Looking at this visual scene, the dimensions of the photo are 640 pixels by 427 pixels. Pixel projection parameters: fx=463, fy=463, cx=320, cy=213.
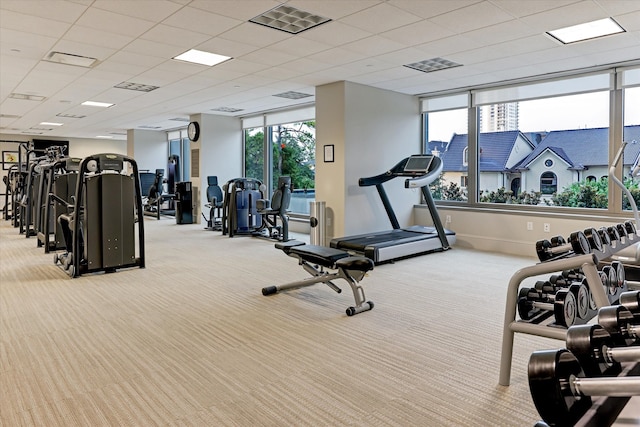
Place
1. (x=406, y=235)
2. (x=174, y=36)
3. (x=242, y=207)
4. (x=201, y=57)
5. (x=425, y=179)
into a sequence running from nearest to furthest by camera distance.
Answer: (x=174, y=36) → (x=201, y=57) → (x=425, y=179) → (x=406, y=235) → (x=242, y=207)

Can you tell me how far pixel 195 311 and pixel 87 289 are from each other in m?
1.54

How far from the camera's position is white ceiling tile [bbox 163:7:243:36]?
4082 mm

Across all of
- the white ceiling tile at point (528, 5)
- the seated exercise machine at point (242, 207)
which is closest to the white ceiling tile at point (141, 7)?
the white ceiling tile at point (528, 5)

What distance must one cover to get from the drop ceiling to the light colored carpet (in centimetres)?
259

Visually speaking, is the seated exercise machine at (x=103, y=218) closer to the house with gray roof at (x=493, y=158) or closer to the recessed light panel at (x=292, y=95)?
the recessed light panel at (x=292, y=95)

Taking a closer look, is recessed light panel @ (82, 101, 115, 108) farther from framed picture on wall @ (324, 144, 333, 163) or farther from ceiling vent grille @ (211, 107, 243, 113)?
framed picture on wall @ (324, 144, 333, 163)

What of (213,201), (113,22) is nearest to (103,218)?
(113,22)

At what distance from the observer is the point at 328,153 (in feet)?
24.1

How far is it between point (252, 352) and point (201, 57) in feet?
13.0

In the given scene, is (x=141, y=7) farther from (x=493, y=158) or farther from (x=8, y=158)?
(x=8, y=158)

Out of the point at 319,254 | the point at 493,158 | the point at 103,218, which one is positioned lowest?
the point at 319,254

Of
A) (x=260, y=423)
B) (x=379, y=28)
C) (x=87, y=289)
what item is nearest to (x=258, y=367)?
(x=260, y=423)

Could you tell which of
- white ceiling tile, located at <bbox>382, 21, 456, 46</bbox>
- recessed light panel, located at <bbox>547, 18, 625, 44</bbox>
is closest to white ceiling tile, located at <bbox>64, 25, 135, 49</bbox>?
white ceiling tile, located at <bbox>382, 21, 456, 46</bbox>

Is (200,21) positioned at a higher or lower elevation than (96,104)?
lower
